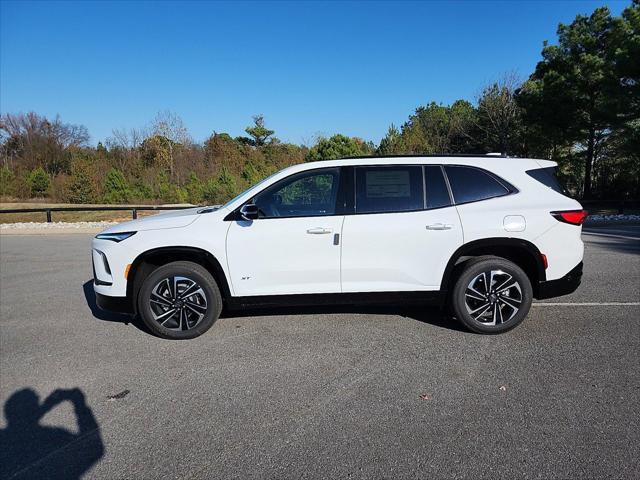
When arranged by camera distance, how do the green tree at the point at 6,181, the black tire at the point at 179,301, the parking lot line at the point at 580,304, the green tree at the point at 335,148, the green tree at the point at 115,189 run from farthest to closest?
the green tree at the point at 6,181 → the green tree at the point at 115,189 → the green tree at the point at 335,148 → the parking lot line at the point at 580,304 → the black tire at the point at 179,301

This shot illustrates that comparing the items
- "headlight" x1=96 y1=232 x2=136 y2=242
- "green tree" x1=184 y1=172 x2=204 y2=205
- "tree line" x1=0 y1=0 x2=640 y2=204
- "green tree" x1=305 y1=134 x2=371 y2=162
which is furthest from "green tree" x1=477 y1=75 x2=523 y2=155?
"headlight" x1=96 y1=232 x2=136 y2=242

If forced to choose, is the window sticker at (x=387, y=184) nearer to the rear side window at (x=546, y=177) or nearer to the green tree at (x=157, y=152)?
the rear side window at (x=546, y=177)

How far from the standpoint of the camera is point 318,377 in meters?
3.54

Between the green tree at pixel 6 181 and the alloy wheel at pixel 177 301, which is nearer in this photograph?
the alloy wheel at pixel 177 301

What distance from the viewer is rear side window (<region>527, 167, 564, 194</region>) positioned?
441cm

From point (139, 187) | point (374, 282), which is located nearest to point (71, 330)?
point (374, 282)

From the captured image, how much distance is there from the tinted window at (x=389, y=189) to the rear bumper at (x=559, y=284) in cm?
155

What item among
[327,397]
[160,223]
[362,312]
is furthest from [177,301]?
[362,312]

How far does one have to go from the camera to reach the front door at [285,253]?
4215 mm

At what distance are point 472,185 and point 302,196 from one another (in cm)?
182

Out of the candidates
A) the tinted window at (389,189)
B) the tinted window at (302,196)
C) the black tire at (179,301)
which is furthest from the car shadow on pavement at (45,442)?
the tinted window at (389,189)

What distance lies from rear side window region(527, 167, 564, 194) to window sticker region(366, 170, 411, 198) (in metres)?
1.32

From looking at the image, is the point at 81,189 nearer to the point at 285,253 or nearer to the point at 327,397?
the point at 285,253

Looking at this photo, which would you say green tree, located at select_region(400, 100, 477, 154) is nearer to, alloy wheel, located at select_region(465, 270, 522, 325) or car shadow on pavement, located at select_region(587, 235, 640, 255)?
car shadow on pavement, located at select_region(587, 235, 640, 255)
